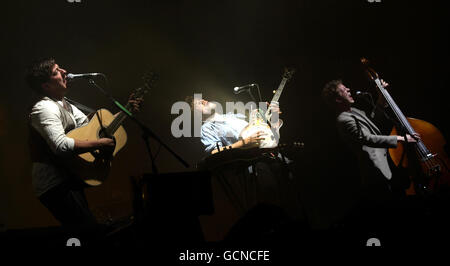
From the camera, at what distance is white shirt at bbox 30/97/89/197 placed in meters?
2.83

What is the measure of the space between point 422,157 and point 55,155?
343cm

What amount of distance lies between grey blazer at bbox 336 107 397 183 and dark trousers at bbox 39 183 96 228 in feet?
9.22

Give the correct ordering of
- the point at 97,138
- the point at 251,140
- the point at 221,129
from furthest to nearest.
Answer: the point at 221,129, the point at 251,140, the point at 97,138

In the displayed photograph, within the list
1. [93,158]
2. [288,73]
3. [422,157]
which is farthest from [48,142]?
[422,157]

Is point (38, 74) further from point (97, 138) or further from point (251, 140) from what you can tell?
point (251, 140)

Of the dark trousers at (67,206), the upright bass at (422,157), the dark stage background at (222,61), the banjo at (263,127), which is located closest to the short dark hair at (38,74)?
the dark stage background at (222,61)

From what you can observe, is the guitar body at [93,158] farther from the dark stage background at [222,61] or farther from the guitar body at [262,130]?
the guitar body at [262,130]

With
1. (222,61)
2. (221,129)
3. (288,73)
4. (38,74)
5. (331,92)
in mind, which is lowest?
(221,129)

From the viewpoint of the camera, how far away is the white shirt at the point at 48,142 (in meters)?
2.83

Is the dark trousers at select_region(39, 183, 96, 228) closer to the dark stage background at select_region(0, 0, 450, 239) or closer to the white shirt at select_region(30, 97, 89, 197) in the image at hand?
the white shirt at select_region(30, 97, 89, 197)

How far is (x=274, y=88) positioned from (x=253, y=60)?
0.45 m

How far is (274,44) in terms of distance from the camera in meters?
4.47

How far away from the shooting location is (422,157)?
136 inches
